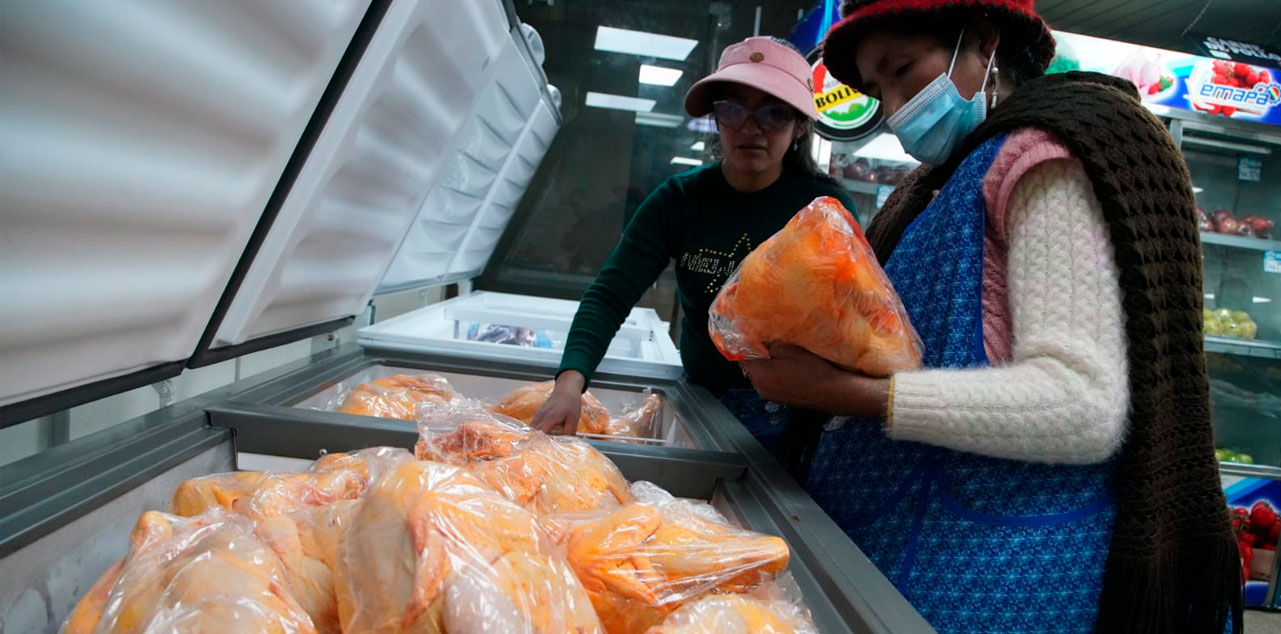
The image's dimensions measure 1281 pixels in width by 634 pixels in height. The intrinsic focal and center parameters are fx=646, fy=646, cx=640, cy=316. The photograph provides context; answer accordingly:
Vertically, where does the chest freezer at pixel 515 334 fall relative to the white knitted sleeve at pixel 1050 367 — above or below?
below

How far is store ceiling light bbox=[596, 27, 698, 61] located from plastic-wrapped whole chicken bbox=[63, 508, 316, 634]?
4026 millimetres

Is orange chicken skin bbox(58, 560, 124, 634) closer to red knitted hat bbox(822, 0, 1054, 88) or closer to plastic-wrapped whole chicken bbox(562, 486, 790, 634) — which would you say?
plastic-wrapped whole chicken bbox(562, 486, 790, 634)

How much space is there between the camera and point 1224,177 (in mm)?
4254

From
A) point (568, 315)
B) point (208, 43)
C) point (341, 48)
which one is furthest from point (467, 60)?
point (568, 315)

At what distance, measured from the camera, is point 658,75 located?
428 centimetres

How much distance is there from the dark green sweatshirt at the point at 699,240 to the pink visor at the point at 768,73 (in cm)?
24

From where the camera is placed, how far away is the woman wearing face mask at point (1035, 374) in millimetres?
849

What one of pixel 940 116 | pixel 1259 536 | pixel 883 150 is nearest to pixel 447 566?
pixel 940 116

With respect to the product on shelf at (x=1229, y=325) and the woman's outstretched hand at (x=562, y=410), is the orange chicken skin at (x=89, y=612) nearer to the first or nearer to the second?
the woman's outstretched hand at (x=562, y=410)

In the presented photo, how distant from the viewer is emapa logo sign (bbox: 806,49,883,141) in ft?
12.0

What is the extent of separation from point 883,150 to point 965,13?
3.60 m

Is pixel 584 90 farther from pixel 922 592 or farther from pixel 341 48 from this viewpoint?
pixel 922 592

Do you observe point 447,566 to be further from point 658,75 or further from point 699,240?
point 658,75

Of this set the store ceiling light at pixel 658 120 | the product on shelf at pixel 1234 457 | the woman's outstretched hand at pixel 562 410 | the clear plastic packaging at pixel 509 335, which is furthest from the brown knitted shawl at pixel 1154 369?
the product on shelf at pixel 1234 457
